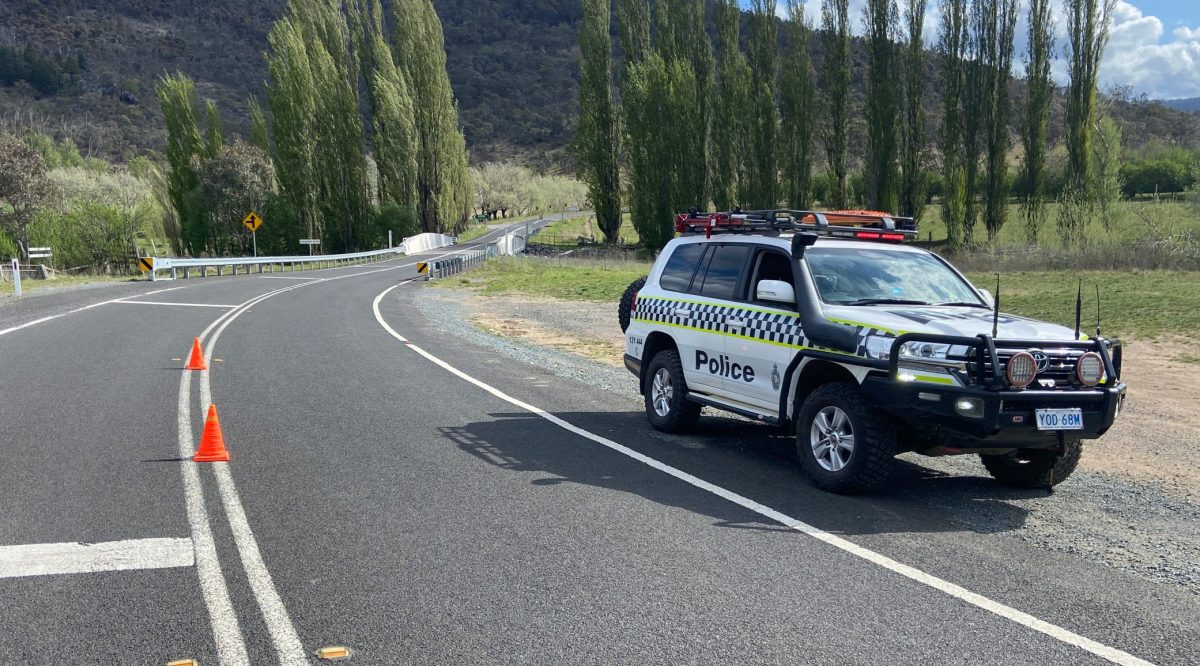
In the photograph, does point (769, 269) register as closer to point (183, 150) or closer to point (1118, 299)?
point (1118, 299)

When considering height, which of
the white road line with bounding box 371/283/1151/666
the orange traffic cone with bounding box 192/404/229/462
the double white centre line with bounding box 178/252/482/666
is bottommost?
the white road line with bounding box 371/283/1151/666

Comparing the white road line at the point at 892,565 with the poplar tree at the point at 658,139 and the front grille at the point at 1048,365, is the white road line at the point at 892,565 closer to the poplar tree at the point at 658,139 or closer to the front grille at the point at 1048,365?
the front grille at the point at 1048,365

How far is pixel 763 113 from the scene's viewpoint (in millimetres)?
52000

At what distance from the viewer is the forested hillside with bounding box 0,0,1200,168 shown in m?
145

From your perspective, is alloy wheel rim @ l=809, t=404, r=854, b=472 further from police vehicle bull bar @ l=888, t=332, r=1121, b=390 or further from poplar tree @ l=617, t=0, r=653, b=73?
poplar tree @ l=617, t=0, r=653, b=73

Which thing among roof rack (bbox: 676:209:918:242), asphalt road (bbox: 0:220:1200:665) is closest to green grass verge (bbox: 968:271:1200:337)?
roof rack (bbox: 676:209:918:242)

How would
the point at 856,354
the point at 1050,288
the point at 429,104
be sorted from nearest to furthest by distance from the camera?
the point at 856,354 → the point at 1050,288 → the point at 429,104

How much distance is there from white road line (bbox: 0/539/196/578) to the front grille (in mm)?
4969

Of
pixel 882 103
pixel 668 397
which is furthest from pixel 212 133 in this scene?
pixel 668 397

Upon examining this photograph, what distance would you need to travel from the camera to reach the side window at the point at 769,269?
25.8 feet

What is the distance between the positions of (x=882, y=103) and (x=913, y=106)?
1.75m

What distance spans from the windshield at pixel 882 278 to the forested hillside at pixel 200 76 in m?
120

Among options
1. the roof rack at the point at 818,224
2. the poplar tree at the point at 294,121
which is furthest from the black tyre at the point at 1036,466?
the poplar tree at the point at 294,121

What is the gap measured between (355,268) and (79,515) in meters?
45.2
